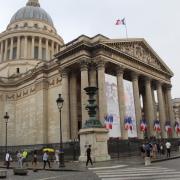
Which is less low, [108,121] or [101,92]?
[101,92]

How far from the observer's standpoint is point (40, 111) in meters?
49.8

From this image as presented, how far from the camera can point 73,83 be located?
45.4 meters

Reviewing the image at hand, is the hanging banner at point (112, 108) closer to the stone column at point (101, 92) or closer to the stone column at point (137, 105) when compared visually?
the stone column at point (101, 92)

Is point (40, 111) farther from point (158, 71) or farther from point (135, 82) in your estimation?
point (158, 71)

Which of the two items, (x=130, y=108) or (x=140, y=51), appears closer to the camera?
(x=130, y=108)

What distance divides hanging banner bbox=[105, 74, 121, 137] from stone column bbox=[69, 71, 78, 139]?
6.22m

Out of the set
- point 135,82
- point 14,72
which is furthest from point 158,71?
point 14,72

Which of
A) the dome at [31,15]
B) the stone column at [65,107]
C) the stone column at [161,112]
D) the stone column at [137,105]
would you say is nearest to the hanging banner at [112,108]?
the stone column at [137,105]

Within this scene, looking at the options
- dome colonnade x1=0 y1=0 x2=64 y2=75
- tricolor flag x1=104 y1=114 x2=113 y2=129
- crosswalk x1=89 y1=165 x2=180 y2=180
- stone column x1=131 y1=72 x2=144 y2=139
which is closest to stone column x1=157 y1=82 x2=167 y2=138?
stone column x1=131 y1=72 x2=144 y2=139

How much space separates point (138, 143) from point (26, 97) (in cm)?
2672

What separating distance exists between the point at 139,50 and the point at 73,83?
542 inches

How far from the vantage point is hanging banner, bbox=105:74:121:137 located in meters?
39.0

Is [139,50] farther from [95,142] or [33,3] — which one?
[33,3]

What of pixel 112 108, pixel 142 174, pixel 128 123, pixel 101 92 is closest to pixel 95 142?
pixel 142 174
